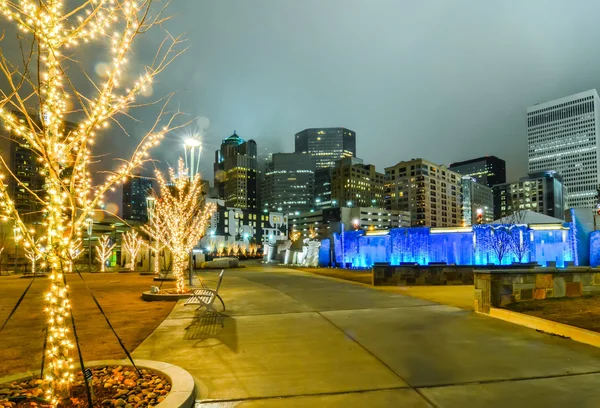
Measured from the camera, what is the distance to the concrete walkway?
14.1ft

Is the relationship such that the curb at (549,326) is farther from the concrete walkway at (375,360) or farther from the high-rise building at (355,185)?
the high-rise building at (355,185)

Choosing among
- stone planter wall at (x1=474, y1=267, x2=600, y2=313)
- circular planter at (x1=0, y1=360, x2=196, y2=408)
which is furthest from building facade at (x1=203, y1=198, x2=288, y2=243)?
circular planter at (x1=0, y1=360, x2=196, y2=408)

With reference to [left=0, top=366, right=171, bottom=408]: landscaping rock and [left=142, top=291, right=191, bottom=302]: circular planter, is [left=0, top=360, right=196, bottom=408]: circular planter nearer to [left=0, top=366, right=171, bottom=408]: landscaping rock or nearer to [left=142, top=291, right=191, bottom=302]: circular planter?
[left=0, top=366, right=171, bottom=408]: landscaping rock

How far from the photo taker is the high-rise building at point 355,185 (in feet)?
570

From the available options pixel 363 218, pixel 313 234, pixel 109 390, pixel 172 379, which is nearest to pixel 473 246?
pixel 172 379

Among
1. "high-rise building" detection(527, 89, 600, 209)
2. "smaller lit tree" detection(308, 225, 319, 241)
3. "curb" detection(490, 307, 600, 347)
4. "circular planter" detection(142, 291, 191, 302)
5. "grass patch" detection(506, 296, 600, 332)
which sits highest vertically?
"high-rise building" detection(527, 89, 600, 209)

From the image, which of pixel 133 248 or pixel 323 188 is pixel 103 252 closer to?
pixel 133 248

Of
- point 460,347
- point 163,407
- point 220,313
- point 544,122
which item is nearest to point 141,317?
point 220,313

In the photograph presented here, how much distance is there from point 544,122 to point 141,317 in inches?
8989

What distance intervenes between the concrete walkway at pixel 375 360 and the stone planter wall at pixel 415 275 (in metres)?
7.45

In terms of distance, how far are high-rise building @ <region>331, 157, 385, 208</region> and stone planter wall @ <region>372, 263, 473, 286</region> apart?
506 ft

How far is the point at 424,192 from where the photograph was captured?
6171 inches

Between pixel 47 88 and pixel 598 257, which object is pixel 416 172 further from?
pixel 47 88

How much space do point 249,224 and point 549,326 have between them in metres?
138
